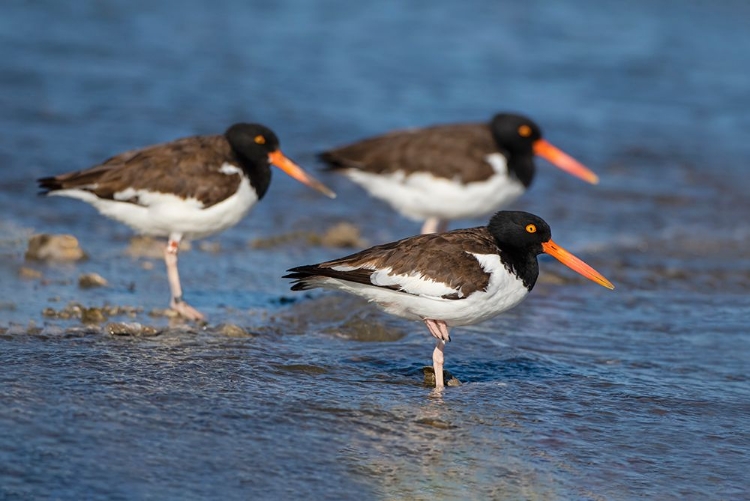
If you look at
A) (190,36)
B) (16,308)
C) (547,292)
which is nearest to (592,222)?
(547,292)

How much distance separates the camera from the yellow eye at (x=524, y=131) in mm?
9117

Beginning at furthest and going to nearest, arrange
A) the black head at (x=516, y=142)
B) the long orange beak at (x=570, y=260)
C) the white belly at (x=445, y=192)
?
the black head at (x=516, y=142), the white belly at (x=445, y=192), the long orange beak at (x=570, y=260)

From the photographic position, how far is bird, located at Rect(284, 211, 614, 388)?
5.54 m

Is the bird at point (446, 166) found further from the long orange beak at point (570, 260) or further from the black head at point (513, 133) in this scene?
the long orange beak at point (570, 260)

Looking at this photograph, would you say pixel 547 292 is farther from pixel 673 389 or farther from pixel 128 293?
pixel 128 293

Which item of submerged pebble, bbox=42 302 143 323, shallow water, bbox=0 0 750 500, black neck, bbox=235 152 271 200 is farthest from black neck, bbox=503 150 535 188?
submerged pebble, bbox=42 302 143 323

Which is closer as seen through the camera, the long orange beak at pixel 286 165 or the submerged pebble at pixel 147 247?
the long orange beak at pixel 286 165

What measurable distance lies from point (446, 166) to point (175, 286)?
2796mm

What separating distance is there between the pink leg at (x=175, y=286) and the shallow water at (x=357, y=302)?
0.24 meters

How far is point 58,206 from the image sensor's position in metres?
9.30

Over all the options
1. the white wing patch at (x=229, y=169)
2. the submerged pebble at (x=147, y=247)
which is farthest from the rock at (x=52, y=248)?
the white wing patch at (x=229, y=169)

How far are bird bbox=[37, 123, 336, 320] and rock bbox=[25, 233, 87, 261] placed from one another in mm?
672

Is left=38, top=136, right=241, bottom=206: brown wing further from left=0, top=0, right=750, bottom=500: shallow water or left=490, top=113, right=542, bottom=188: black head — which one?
left=490, top=113, right=542, bottom=188: black head

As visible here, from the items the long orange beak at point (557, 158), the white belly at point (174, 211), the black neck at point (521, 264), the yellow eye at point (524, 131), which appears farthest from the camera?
the long orange beak at point (557, 158)
